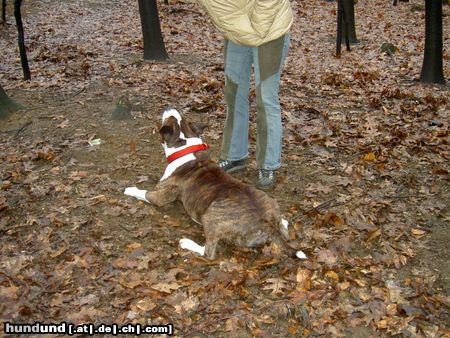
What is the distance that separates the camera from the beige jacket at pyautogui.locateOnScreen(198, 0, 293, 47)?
16.6 feet

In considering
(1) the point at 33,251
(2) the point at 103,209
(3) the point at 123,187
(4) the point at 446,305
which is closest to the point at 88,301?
(1) the point at 33,251

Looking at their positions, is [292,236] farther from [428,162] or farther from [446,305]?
[428,162]

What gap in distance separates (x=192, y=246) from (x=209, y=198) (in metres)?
0.54

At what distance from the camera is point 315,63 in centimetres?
1275

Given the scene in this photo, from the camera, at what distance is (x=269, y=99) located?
5531mm

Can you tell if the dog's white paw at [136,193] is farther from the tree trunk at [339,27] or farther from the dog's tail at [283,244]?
the tree trunk at [339,27]

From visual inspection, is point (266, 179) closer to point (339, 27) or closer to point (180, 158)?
point (180, 158)

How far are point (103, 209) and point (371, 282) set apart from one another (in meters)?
3.09

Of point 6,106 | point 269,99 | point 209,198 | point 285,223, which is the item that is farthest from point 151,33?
point 285,223

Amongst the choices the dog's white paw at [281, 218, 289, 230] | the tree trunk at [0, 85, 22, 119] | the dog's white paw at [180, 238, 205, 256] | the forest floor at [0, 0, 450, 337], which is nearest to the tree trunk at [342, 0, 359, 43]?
the forest floor at [0, 0, 450, 337]

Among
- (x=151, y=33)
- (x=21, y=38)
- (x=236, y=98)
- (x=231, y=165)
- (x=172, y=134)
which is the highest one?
(x=21, y=38)

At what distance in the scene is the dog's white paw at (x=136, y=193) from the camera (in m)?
5.53

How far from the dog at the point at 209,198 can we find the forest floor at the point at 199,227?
0.17 m

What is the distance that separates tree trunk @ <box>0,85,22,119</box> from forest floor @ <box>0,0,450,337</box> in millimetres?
129
